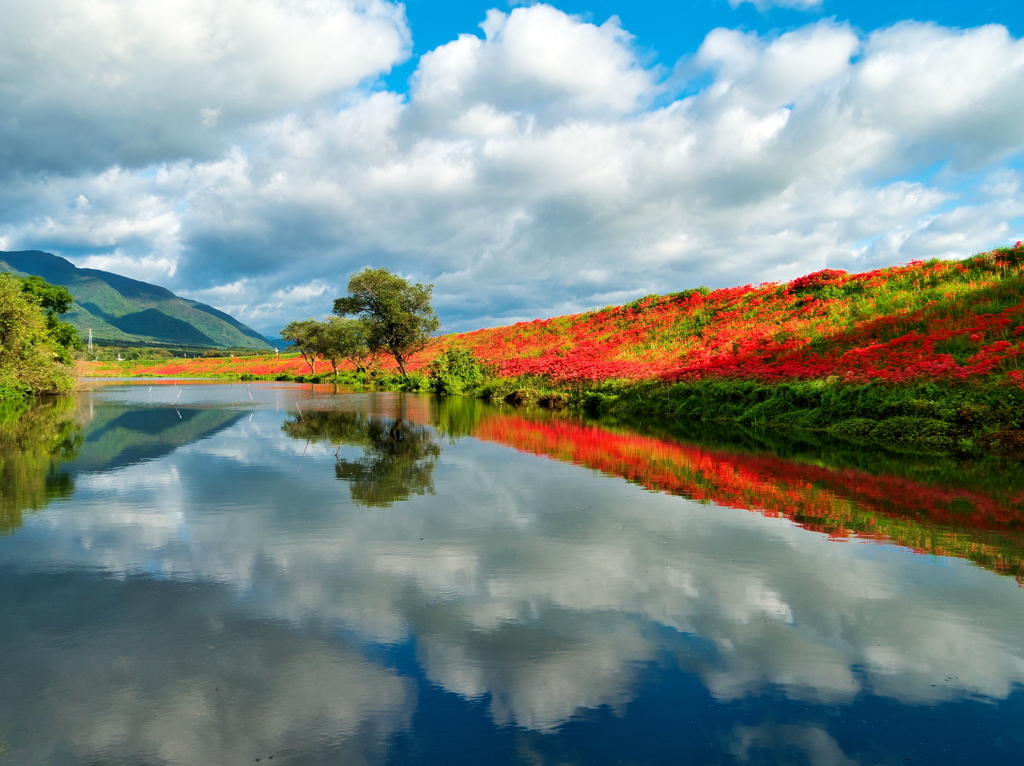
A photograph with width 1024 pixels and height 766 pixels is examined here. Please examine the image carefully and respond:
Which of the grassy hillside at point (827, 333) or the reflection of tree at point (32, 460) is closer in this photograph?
the reflection of tree at point (32, 460)

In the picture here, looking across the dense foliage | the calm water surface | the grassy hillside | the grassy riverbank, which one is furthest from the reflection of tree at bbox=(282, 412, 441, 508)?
the dense foliage

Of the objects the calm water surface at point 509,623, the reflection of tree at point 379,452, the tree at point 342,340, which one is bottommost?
the calm water surface at point 509,623

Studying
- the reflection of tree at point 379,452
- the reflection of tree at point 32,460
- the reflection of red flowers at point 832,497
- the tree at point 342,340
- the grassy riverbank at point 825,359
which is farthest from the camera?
the tree at point 342,340

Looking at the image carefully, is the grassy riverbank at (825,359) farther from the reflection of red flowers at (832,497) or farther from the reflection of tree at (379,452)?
the reflection of tree at (379,452)

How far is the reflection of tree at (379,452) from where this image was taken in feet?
36.0

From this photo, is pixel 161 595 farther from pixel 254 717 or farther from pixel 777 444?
pixel 777 444

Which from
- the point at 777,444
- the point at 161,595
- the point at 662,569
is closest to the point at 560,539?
the point at 662,569

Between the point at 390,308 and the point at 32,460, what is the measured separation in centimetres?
4310

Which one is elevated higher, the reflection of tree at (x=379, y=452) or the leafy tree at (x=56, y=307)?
the leafy tree at (x=56, y=307)

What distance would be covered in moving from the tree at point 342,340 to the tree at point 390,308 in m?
12.9

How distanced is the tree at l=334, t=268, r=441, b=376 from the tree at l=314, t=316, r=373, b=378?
1295cm

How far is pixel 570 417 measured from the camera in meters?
27.8

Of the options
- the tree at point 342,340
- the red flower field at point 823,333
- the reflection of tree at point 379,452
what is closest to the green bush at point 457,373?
the red flower field at point 823,333

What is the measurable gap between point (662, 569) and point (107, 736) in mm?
5173
